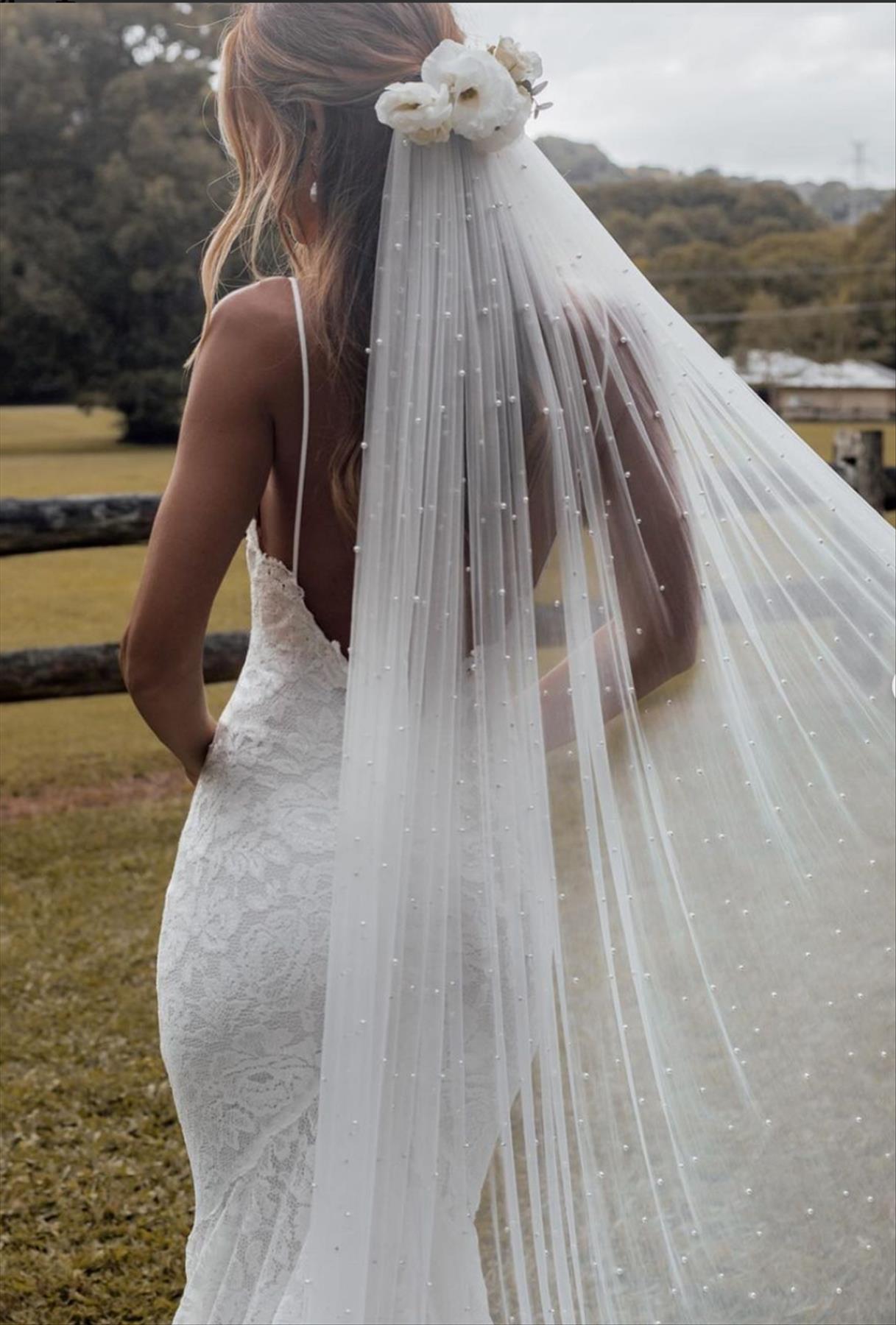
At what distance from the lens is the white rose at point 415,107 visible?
1.04m

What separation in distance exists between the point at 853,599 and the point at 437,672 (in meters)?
0.42

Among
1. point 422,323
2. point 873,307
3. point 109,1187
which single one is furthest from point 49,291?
point 422,323

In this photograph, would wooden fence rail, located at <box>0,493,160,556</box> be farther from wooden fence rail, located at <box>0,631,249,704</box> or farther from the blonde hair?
the blonde hair

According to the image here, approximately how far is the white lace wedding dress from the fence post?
388cm

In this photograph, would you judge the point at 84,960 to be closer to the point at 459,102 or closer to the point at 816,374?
the point at 459,102

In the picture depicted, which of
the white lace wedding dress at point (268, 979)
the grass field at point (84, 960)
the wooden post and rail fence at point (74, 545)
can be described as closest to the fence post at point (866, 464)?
the wooden post and rail fence at point (74, 545)

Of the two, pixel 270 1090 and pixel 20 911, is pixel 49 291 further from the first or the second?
pixel 270 1090

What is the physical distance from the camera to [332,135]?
1.10m

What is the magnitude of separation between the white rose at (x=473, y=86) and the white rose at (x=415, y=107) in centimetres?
1

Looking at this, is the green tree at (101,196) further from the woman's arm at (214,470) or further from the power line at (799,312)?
the woman's arm at (214,470)

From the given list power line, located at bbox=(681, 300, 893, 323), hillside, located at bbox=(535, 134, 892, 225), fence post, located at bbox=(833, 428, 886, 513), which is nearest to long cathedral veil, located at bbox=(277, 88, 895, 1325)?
fence post, located at bbox=(833, 428, 886, 513)

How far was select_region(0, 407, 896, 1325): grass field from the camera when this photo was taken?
2193 mm

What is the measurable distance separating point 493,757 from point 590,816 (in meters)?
0.11

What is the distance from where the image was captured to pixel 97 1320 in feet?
6.67
